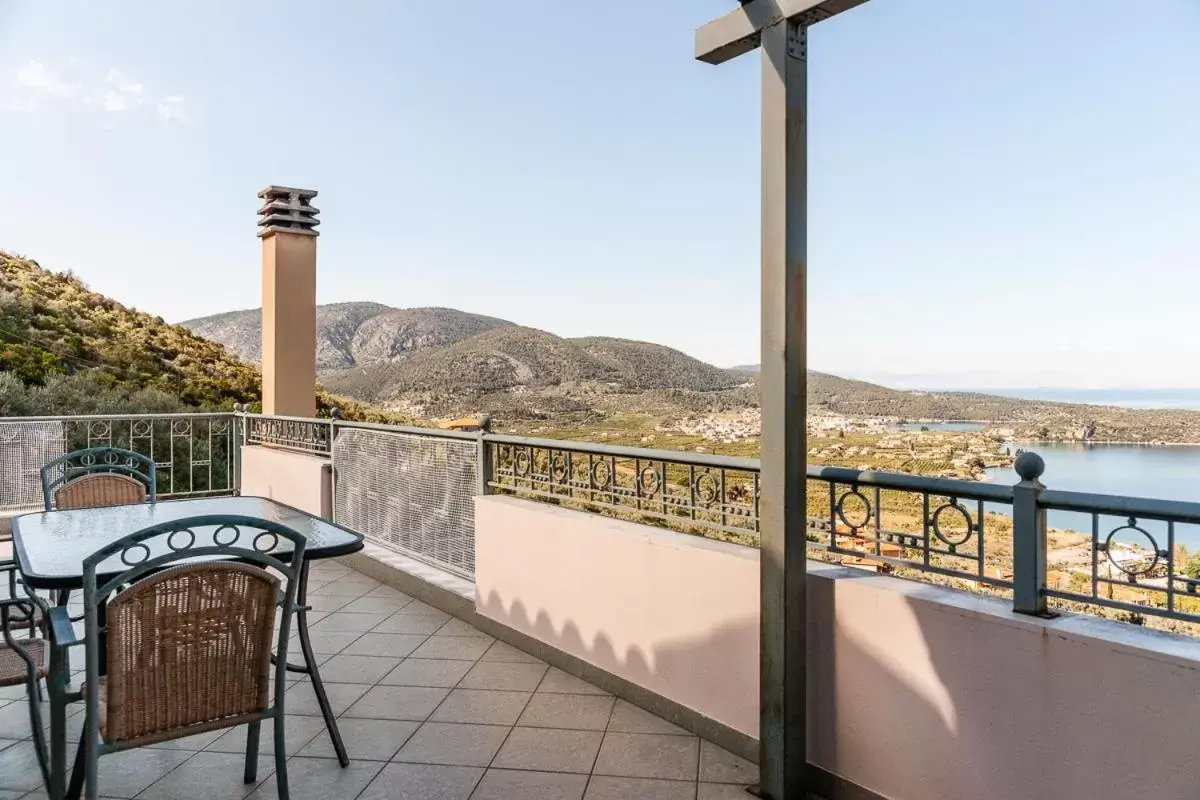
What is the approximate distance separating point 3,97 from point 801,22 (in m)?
14.5

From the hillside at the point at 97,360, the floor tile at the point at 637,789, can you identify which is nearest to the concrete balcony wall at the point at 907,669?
the floor tile at the point at 637,789

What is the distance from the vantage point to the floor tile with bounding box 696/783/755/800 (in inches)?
94.3

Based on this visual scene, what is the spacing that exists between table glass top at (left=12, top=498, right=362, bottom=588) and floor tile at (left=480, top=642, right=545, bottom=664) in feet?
3.62

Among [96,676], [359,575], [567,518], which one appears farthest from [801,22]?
[359,575]

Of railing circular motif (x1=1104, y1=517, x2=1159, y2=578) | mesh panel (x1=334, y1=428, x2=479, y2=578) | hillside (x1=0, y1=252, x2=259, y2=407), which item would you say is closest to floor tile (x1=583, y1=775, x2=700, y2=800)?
railing circular motif (x1=1104, y1=517, x2=1159, y2=578)

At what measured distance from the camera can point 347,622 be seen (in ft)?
13.8

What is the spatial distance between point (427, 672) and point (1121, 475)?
2803 mm

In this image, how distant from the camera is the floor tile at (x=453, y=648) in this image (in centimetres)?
368

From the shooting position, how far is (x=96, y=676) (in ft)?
6.17

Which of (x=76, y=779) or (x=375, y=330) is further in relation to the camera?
(x=375, y=330)

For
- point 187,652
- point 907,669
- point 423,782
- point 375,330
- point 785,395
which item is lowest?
point 423,782

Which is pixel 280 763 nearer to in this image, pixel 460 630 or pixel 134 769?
pixel 134 769

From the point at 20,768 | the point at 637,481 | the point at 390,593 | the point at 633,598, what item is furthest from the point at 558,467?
the point at 20,768

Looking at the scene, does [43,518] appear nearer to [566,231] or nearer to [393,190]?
[393,190]
